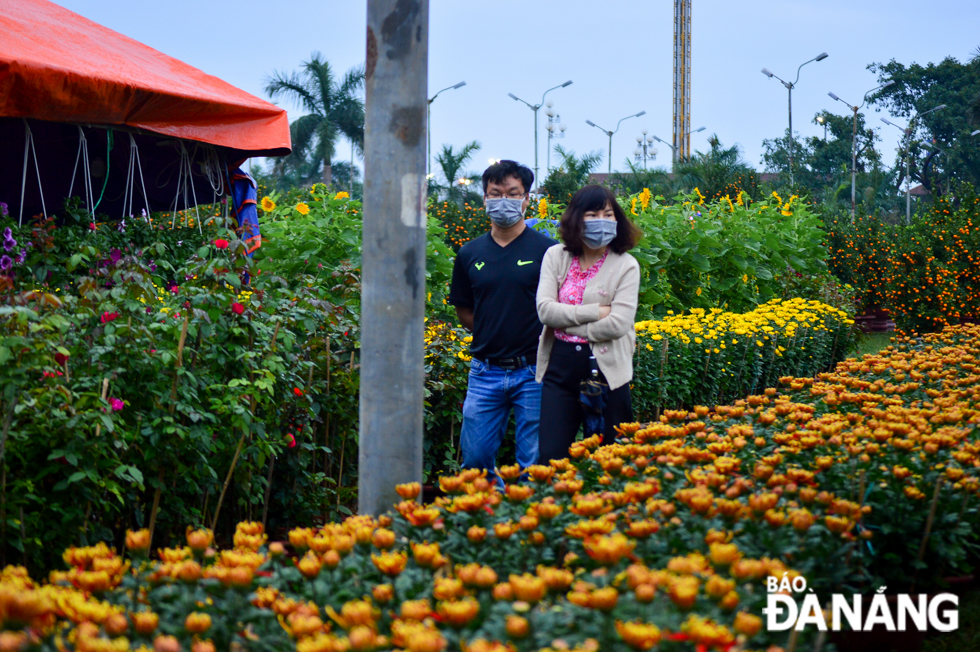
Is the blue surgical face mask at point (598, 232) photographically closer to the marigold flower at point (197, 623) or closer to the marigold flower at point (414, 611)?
the marigold flower at point (414, 611)

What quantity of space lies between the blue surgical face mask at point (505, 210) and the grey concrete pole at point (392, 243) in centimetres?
144

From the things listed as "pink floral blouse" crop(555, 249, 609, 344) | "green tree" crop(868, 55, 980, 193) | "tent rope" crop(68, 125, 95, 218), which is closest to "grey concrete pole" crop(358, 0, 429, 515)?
"pink floral blouse" crop(555, 249, 609, 344)

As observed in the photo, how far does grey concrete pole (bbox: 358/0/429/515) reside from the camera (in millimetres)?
2316

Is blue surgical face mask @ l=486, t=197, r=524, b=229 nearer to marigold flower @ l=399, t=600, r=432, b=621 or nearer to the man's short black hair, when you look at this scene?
the man's short black hair

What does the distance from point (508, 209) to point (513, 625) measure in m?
2.73

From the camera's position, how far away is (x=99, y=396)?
2594 mm

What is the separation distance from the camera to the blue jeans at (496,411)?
3.80 m

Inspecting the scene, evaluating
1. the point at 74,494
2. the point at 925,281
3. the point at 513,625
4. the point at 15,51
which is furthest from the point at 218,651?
the point at 925,281

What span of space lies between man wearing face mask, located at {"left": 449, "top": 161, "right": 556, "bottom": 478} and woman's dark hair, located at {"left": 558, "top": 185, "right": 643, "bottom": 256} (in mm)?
291

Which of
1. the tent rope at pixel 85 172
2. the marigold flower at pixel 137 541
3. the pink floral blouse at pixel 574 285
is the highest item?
the tent rope at pixel 85 172

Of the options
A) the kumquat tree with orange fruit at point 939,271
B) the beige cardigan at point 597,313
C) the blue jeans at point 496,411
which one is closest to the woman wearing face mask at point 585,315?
the beige cardigan at point 597,313

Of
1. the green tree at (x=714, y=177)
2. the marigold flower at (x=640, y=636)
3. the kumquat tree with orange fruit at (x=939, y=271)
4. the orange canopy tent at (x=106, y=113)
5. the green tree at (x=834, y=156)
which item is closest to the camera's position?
the marigold flower at (x=640, y=636)

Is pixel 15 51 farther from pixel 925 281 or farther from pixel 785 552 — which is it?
pixel 925 281

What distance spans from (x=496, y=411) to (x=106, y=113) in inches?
134
